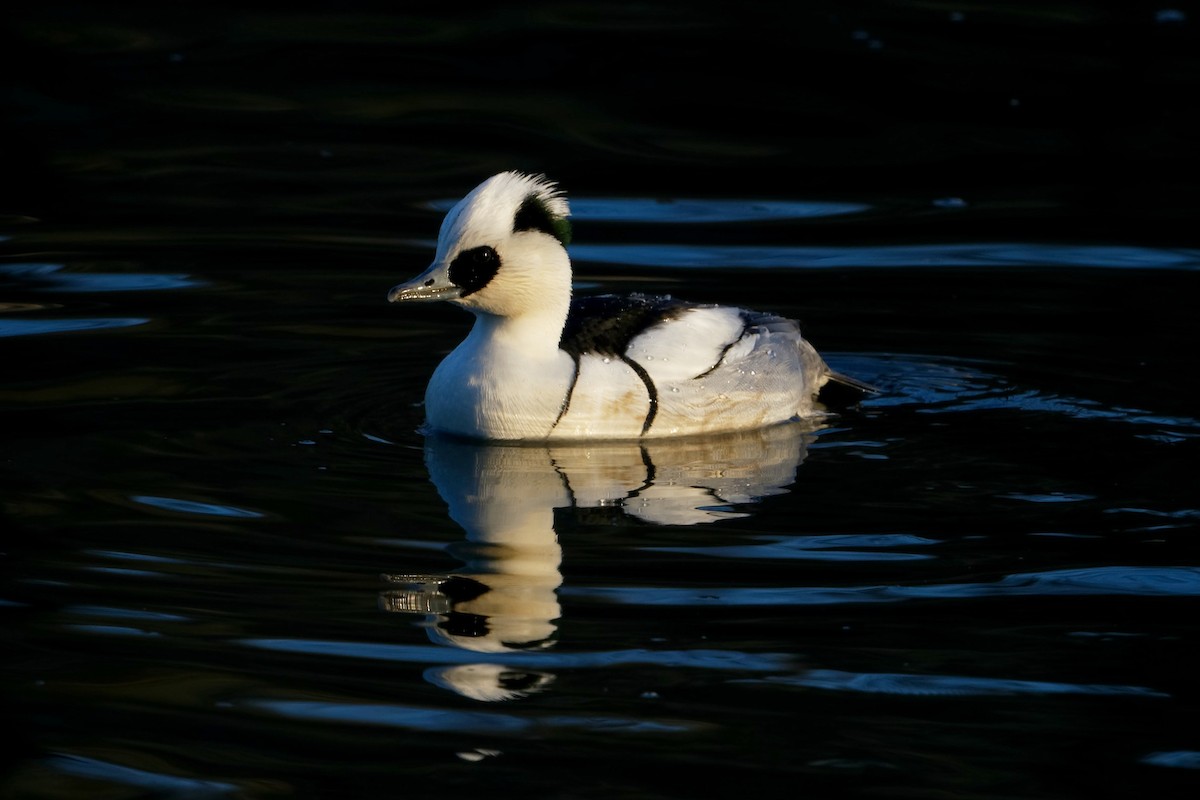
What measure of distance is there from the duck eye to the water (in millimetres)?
759

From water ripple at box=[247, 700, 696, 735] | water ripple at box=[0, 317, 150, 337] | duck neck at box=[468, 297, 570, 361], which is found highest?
duck neck at box=[468, 297, 570, 361]

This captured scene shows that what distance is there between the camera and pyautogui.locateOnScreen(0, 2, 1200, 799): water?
5.94 metres

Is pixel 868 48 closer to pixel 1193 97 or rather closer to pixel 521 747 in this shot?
pixel 1193 97

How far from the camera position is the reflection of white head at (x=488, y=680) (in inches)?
240

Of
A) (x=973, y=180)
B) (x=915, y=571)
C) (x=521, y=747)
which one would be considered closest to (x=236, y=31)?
(x=973, y=180)

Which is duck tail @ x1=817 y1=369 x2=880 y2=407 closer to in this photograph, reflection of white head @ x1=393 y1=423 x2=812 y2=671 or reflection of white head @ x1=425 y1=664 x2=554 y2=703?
reflection of white head @ x1=393 y1=423 x2=812 y2=671

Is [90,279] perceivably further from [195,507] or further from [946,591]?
[946,591]

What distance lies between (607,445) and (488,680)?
306 centimetres

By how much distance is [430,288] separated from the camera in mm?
8867

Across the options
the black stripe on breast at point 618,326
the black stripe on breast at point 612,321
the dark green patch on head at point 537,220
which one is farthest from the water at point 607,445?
the dark green patch on head at point 537,220

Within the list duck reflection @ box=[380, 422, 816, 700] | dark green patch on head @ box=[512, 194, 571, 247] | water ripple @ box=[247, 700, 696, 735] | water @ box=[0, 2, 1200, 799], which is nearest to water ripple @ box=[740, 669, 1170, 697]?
water @ box=[0, 2, 1200, 799]

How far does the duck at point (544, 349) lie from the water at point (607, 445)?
0.20 meters

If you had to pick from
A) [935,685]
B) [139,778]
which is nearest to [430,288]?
[935,685]

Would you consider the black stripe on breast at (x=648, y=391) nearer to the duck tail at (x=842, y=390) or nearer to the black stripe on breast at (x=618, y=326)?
the black stripe on breast at (x=618, y=326)
